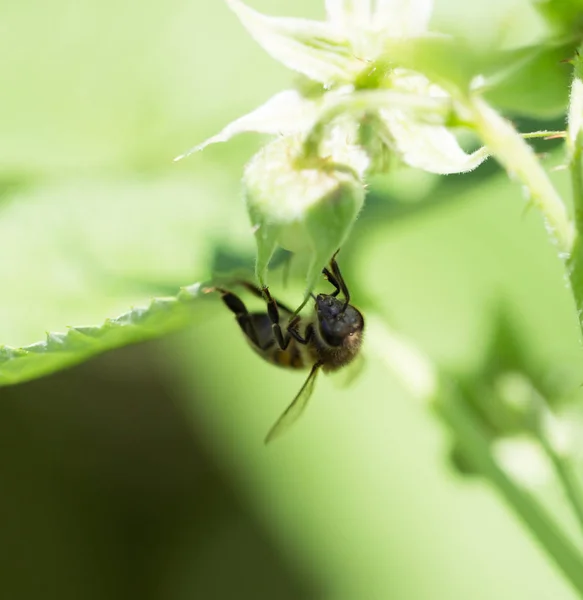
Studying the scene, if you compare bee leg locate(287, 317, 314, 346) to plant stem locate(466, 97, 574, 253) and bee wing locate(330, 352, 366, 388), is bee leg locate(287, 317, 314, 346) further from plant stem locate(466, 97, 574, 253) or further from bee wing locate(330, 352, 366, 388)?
plant stem locate(466, 97, 574, 253)

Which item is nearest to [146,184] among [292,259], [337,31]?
[292,259]

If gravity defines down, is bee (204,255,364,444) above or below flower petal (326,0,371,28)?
below

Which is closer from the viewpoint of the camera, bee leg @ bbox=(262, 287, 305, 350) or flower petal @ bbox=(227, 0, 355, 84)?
flower petal @ bbox=(227, 0, 355, 84)

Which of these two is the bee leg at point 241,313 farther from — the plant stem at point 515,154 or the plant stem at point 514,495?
the plant stem at point 515,154

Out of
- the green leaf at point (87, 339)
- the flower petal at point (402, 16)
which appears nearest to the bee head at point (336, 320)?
the green leaf at point (87, 339)

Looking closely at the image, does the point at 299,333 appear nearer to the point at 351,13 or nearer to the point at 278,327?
the point at 278,327

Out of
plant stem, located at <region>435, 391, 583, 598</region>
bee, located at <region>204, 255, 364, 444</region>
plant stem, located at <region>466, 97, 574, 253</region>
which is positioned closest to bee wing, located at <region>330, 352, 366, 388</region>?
bee, located at <region>204, 255, 364, 444</region>
